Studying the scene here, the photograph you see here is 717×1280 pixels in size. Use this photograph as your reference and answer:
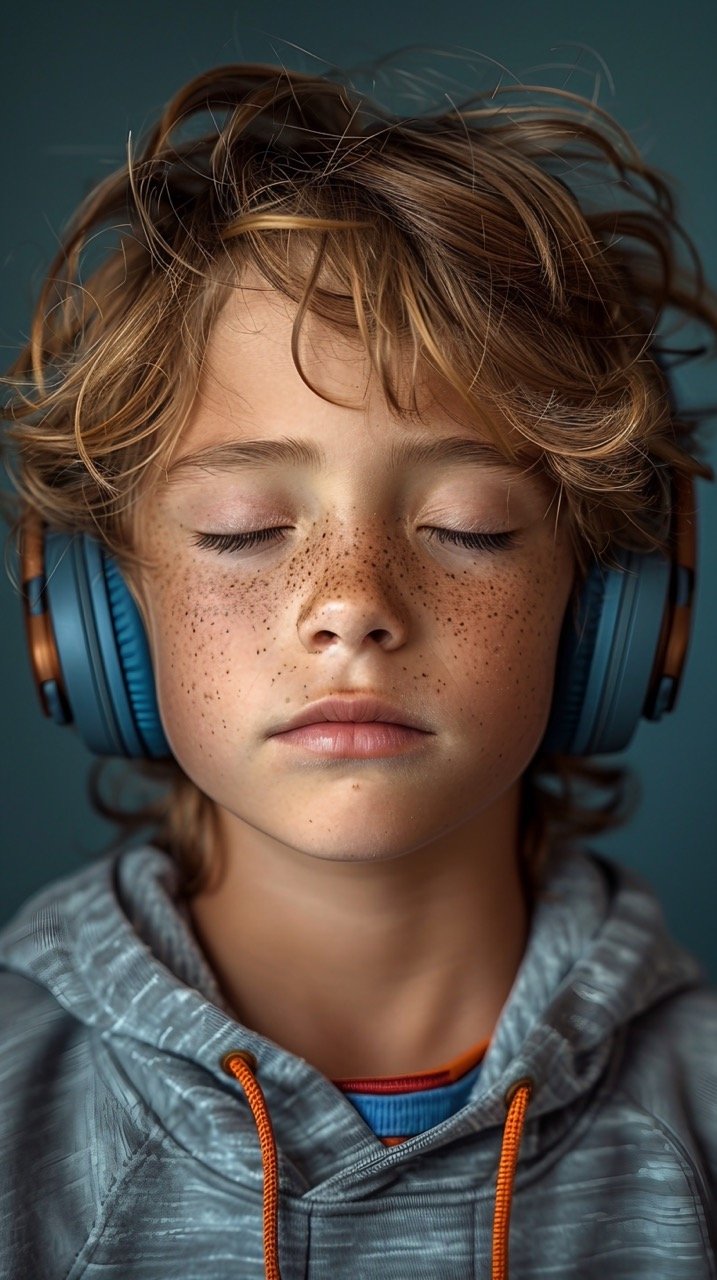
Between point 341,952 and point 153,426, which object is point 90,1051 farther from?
point 153,426

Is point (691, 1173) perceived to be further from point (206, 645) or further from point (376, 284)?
point (376, 284)

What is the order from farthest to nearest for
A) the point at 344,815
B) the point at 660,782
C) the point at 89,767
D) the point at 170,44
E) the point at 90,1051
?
the point at 660,782 < the point at 89,767 < the point at 170,44 < the point at 90,1051 < the point at 344,815

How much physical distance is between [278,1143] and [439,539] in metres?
0.42

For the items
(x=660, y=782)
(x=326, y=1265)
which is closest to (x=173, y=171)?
(x=326, y=1265)

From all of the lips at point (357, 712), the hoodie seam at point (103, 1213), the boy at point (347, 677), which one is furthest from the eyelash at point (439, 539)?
the hoodie seam at point (103, 1213)

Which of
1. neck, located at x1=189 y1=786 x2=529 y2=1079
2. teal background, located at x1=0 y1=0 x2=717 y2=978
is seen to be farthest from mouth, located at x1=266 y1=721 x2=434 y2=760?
teal background, located at x1=0 y1=0 x2=717 y2=978

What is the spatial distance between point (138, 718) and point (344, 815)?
0.63ft

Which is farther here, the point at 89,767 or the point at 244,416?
the point at 89,767

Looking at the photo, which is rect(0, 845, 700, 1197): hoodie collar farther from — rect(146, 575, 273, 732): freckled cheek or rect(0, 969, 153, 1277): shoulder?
rect(146, 575, 273, 732): freckled cheek

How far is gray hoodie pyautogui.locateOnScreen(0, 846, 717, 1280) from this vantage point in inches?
39.1

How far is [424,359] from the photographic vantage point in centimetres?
99

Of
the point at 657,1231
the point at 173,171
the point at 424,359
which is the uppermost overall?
the point at 173,171

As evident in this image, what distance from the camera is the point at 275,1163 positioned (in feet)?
3.17

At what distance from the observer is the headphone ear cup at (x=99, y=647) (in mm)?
1044
